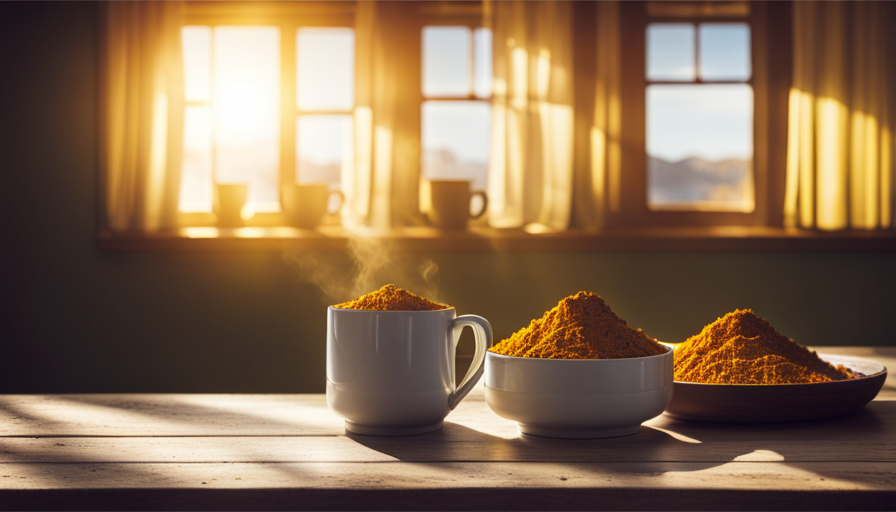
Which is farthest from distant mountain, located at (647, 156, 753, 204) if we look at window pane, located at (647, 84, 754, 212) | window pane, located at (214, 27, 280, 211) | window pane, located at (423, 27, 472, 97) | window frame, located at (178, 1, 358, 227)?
window pane, located at (214, 27, 280, 211)

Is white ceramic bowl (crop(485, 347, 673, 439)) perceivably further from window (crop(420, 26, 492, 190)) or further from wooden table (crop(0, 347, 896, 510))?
window (crop(420, 26, 492, 190))

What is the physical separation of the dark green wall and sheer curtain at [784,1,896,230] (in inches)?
7.9

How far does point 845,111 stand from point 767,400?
7.81ft

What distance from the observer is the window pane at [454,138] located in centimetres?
301

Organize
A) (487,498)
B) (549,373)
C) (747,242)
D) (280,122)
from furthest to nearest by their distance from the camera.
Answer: (280,122)
(747,242)
(549,373)
(487,498)

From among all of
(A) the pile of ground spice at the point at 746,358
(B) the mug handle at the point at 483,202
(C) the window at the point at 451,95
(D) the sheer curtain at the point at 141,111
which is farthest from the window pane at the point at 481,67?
(A) the pile of ground spice at the point at 746,358

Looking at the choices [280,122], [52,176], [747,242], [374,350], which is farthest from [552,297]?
[374,350]

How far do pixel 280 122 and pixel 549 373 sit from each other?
7.97 feet

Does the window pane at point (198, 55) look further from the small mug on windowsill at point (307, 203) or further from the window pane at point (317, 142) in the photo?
the small mug on windowsill at point (307, 203)

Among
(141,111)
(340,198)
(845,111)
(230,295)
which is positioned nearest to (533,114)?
(340,198)

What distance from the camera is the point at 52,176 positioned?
289 cm

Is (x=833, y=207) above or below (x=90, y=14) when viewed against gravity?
below

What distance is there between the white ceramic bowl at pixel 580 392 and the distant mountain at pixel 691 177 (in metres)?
2.33

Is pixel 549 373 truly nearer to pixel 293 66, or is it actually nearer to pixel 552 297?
pixel 552 297
